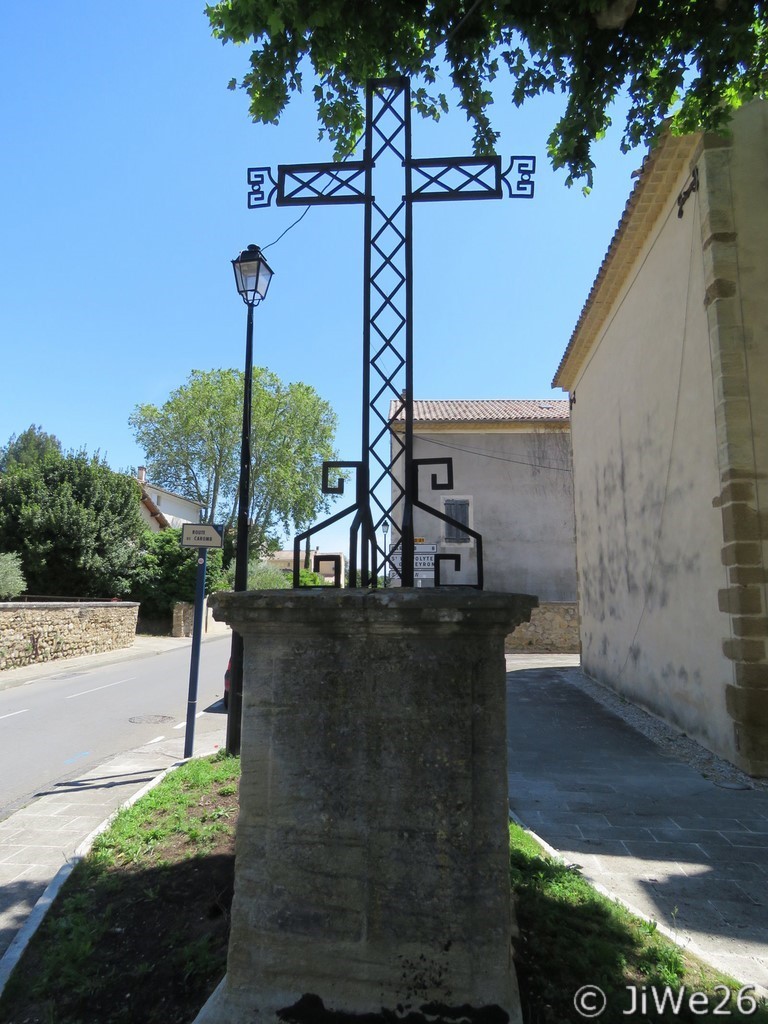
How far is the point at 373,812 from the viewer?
2.16 m

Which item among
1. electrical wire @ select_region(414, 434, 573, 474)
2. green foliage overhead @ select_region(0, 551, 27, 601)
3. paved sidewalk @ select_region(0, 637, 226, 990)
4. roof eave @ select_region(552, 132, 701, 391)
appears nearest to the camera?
paved sidewalk @ select_region(0, 637, 226, 990)

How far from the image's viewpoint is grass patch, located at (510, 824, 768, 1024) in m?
2.28

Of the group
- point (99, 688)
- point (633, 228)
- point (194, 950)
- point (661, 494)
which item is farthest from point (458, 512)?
point (194, 950)

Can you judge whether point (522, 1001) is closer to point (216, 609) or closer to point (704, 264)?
point (216, 609)

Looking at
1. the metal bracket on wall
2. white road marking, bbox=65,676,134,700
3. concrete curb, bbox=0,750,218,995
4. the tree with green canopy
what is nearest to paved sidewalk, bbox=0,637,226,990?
concrete curb, bbox=0,750,218,995

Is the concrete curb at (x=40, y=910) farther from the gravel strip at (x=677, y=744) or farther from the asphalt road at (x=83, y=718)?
the gravel strip at (x=677, y=744)

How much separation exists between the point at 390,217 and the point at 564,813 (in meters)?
4.55

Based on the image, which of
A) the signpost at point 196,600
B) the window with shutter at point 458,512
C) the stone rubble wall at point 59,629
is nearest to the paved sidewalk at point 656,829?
the signpost at point 196,600

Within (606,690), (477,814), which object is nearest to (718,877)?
(477,814)

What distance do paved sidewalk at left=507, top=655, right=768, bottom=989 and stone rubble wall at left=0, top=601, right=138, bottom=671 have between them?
507 inches

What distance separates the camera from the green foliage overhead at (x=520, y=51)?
12.0 feet

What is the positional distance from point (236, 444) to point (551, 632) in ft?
77.4

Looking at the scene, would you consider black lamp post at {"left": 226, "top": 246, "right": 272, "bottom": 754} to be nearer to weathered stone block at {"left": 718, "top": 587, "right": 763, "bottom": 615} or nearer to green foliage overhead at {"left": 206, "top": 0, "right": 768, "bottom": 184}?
green foliage overhead at {"left": 206, "top": 0, "right": 768, "bottom": 184}

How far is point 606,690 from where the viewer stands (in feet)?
39.0
